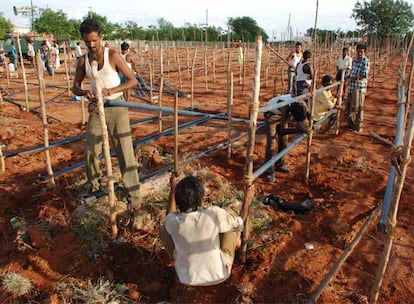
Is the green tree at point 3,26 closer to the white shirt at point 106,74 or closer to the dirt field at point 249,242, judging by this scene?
the dirt field at point 249,242

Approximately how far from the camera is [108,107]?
3.05m

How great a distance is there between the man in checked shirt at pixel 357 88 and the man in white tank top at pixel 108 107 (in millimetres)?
5081

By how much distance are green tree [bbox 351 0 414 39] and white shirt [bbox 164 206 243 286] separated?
44.6 meters

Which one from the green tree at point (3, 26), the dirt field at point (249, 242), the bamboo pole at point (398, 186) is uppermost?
the green tree at point (3, 26)

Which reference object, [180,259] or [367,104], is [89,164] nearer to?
[180,259]

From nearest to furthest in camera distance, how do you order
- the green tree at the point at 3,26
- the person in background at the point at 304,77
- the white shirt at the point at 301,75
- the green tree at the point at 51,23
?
1. the person in background at the point at 304,77
2. the white shirt at the point at 301,75
3. the green tree at the point at 3,26
4. the green tree at the point at 51,23

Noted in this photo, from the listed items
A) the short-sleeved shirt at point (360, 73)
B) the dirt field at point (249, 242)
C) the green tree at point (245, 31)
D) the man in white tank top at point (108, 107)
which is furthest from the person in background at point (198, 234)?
the green tree at point (245, 31)

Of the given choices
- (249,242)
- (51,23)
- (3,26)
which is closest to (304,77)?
(249,242)

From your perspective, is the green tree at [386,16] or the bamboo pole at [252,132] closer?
the bamboo pole at [252,132]

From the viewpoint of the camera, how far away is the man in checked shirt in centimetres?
655

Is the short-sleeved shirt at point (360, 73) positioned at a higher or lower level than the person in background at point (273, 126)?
higher

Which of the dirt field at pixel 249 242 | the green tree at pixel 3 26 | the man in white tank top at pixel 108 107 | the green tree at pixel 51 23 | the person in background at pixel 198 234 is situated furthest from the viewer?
the green tree at pixel 51 23

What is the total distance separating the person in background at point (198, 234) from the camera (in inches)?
84.4

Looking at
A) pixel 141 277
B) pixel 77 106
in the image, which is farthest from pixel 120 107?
pixel 77 106
